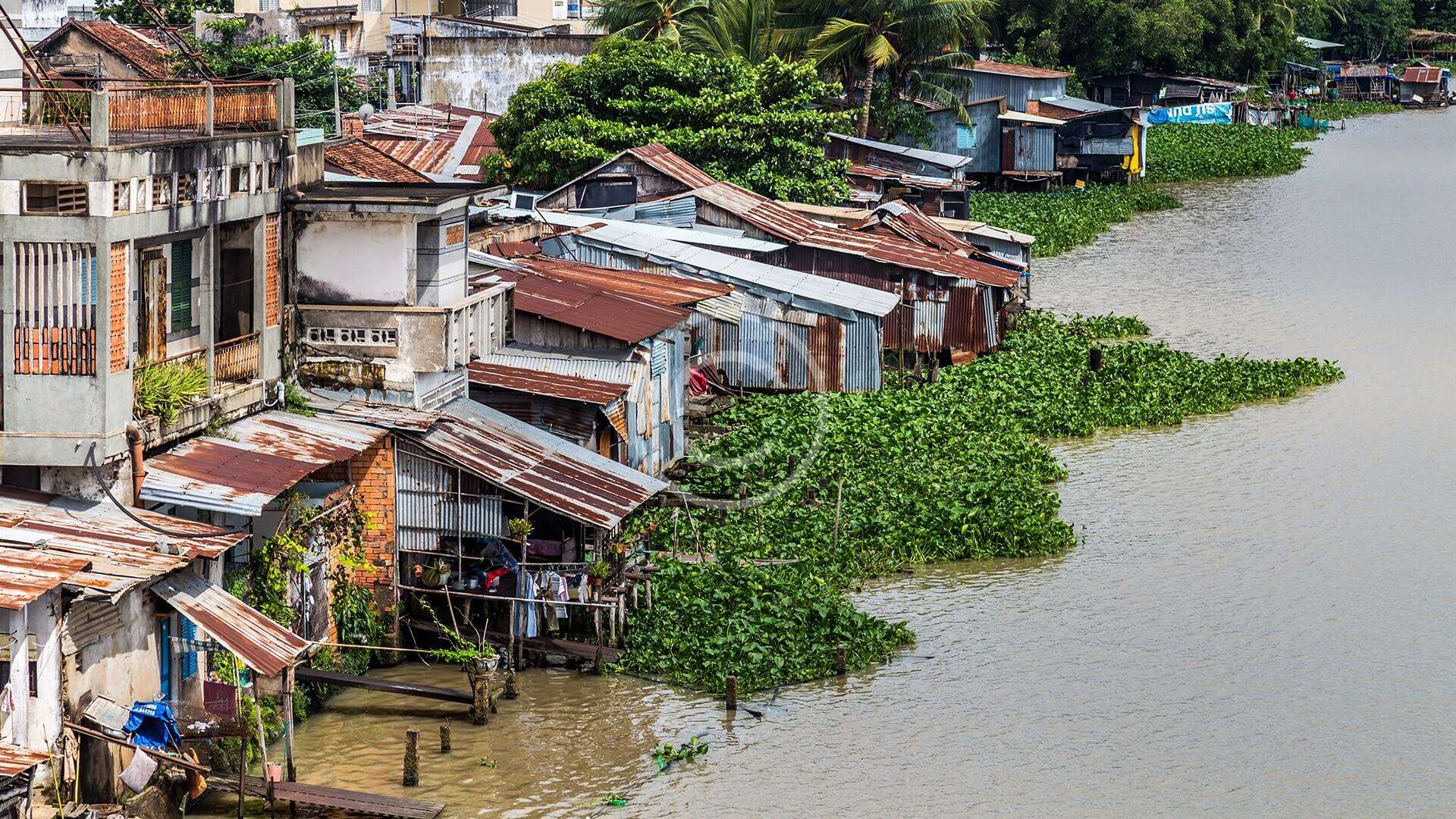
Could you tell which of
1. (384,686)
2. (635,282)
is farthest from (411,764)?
(635,282)

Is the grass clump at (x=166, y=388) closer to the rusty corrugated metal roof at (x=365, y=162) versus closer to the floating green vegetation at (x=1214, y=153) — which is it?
the rusty corrugated metal roof at (x=365, y=162)

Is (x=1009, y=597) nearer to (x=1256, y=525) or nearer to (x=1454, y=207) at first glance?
(x=1256, y=525)

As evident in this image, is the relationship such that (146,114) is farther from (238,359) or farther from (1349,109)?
(1349,109)

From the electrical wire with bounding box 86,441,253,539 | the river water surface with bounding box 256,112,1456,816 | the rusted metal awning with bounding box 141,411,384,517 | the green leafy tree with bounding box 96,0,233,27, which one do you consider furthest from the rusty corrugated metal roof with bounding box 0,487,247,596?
the green leafy tree with bounding box 96,0,233,27

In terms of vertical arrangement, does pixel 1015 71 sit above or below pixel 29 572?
above

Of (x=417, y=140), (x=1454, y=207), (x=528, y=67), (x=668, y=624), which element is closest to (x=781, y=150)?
(x=417, y=140)

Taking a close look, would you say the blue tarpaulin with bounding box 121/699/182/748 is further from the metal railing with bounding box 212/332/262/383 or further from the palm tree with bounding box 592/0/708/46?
the palm tree with bounding box 592/0/708/46
